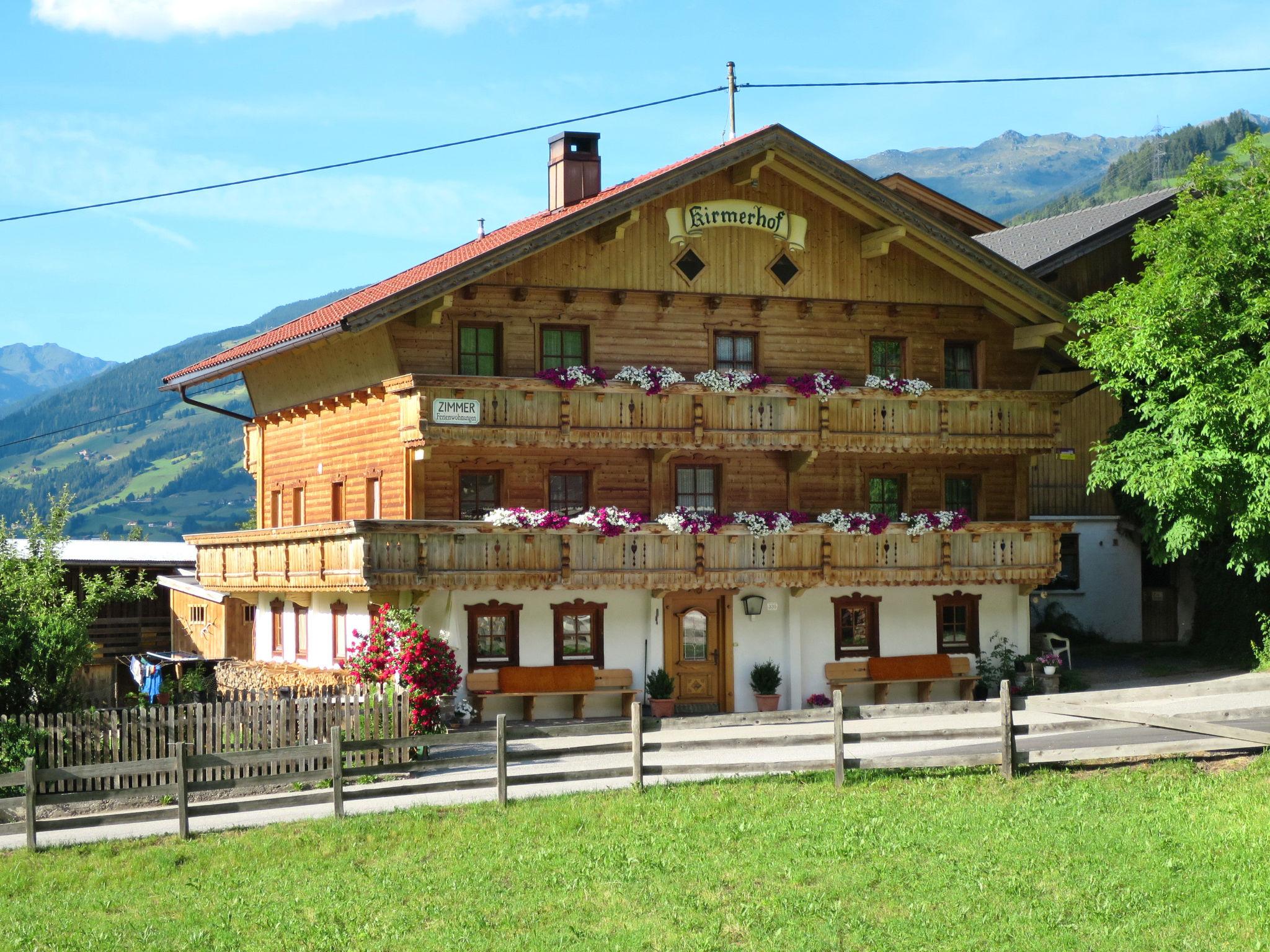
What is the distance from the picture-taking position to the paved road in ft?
61.8

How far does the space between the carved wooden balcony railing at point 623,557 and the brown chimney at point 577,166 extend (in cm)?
875

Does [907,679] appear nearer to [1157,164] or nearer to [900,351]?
[900,351]

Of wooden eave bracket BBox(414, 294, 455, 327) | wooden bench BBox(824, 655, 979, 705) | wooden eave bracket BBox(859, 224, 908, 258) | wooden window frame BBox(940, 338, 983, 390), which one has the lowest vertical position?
wooden bench BBox(824, 655, 979, 705)

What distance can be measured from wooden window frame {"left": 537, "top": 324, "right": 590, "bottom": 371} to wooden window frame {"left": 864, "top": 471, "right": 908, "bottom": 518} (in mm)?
6717

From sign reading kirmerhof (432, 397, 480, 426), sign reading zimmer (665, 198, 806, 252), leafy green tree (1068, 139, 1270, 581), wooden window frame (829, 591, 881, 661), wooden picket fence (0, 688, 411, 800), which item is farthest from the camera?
→ wooden window frame (829, 591, 881, 661)

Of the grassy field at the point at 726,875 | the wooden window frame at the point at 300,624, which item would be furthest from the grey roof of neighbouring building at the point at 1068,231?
the grassy field at the point at 726,875

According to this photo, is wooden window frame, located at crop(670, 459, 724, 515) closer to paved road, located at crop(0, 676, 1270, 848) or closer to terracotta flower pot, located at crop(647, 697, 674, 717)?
terracotta flower pot, located at crop(647, 697, 674, 717)

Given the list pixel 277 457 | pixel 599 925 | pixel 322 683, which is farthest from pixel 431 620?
pixel 599 925

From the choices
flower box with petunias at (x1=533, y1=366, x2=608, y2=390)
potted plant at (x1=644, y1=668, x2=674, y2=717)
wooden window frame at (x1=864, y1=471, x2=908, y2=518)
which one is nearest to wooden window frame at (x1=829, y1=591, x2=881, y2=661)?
wooden window frame at (x1=864, y1=471, x2=908, y2=518)

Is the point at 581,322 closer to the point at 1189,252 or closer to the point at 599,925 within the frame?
the point at 1189,252

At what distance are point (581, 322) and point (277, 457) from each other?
9.28 meters

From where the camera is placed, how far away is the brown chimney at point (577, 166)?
111 ft

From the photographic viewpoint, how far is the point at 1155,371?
2919 cm

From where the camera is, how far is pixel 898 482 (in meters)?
33.3
